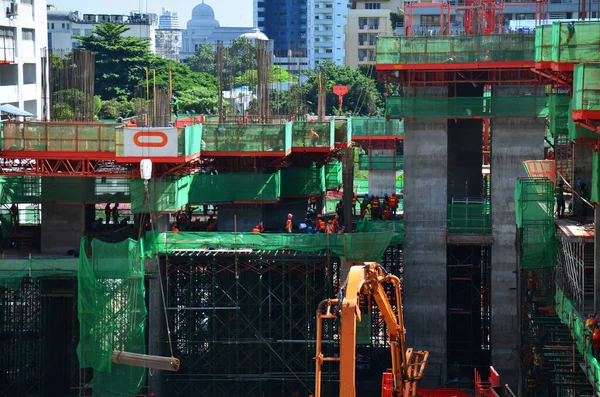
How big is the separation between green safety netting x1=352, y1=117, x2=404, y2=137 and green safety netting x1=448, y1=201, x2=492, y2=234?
27.0m

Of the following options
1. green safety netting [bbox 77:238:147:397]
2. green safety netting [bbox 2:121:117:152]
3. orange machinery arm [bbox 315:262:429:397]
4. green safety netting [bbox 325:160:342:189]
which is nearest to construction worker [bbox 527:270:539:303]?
orange machinery arm [bbox 315:262:429:397]

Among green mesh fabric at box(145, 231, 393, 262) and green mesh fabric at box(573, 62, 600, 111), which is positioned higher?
green mesh fabric at box(573, 62, 600, 111)

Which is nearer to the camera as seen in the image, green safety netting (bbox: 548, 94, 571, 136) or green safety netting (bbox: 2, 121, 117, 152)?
green safety netting (bbox: 548, 94, 571, 136)

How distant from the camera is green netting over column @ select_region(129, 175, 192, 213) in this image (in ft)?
201

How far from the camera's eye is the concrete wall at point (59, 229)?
66.5 metres

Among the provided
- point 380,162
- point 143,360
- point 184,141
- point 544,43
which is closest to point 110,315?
point 143,360

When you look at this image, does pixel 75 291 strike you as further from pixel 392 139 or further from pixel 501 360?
pixel 392 139

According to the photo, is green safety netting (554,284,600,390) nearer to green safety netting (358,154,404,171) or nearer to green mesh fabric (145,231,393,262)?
green mesh fabric (145,231,393,262)

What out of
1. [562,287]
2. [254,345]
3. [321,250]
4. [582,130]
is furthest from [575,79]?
[254,345]

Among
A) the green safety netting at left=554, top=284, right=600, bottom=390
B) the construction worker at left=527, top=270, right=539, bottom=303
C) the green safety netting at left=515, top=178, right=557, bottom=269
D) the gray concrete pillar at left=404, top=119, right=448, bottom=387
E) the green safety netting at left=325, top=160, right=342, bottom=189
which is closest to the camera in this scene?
the green safety netting at left=554, top=284, right=600, bottom=390

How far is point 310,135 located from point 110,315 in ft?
52.3

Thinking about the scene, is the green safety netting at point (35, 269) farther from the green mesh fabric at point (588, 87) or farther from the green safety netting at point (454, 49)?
the green mesh fabric at point (588, 87)

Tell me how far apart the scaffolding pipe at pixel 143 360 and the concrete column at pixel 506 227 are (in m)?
15.8

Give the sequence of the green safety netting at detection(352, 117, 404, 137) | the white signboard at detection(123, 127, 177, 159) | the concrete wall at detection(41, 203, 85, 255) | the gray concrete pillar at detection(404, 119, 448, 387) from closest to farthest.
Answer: the white signboard at detection(123, 127, 177, 159)
the gray concrete pillar at detection(404, 119, 448, 387)
the concrete wall at detection(41, 203, 85, 255)
the green safety netting at detection(352, 117, 404, 137)
